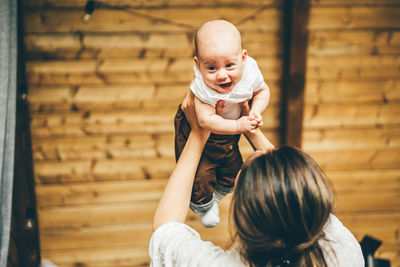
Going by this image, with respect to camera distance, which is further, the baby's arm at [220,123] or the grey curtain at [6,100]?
the grey curtain at [6,100]

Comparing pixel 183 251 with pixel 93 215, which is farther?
pixel 93 215

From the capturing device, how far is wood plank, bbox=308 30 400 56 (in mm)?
2539

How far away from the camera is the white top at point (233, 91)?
3.54 feet

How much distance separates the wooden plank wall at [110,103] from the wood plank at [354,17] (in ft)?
0.94

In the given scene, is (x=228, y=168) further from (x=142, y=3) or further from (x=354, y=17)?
(x=354, y=17)

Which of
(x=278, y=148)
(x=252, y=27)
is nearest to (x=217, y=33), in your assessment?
(x=278, y=148)

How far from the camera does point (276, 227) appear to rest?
2.59ft

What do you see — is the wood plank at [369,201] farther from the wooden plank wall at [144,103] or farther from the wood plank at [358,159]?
the wood plank at [358,159]

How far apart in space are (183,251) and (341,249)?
392 mm

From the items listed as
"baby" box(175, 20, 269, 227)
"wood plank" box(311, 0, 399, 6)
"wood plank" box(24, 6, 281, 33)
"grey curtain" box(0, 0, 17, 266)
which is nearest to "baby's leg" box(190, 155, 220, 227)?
"baby" box(175, 20, 269, 227)

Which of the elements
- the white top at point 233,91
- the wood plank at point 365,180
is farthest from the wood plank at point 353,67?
the white top at point 233,91

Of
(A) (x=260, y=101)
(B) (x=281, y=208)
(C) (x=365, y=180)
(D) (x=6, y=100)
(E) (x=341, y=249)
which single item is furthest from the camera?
Result: (C) (x=365, y=180)

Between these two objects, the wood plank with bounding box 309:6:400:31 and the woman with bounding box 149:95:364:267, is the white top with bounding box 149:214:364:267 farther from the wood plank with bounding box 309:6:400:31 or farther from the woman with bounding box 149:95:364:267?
the wood plank with bounding box 309:6:400:31

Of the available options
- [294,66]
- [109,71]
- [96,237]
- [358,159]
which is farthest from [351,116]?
[96,237]
